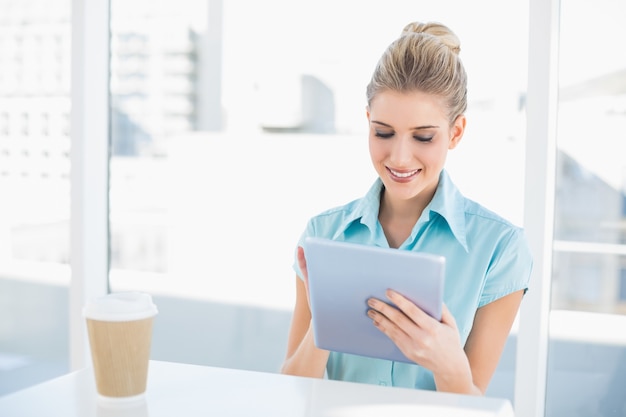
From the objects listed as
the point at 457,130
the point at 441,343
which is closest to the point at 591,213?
the point at 457,130

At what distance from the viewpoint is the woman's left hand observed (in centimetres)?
107

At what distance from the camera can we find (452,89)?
4.60ft

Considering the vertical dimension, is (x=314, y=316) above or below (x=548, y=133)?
below

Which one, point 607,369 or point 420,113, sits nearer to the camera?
point 420,113

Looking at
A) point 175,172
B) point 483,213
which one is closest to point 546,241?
point 483,213

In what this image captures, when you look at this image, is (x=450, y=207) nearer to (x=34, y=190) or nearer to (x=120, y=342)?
(x=120, y=342)

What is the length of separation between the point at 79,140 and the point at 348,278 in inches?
65.7

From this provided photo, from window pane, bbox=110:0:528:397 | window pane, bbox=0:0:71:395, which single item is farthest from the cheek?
window pane, bbox=0:0:71:395

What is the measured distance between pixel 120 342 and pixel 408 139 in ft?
2.22

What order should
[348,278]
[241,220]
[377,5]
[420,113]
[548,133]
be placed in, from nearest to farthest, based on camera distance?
[348,278]
[420,113]
[548,133]
[377,5]
[241,220]

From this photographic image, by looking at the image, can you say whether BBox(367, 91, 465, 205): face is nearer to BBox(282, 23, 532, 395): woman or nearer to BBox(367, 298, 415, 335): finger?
BBox(282, 23, 532, 395): woman

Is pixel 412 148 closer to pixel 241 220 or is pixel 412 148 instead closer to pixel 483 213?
pixel 483 213

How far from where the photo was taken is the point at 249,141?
2.34m

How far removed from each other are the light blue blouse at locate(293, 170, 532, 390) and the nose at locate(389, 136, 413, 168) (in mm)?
115
